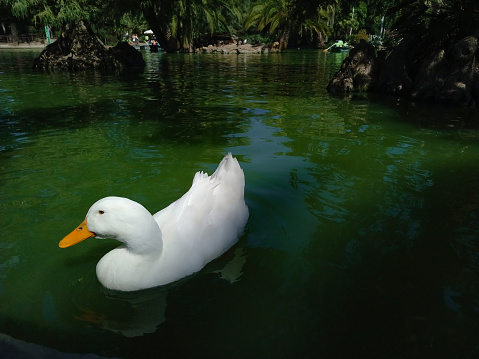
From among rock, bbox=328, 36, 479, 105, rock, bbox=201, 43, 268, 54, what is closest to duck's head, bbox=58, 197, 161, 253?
rock, bbox=328, 36, 479, 105

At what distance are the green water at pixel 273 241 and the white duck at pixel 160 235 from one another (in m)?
0.16

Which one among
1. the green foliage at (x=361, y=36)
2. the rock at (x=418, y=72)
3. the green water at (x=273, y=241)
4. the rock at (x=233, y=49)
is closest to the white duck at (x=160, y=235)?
the green water at (x=273, y=241)

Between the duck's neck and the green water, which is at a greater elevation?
the duck's neck

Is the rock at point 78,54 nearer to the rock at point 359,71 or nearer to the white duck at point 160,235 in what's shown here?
the rock at point 359,71

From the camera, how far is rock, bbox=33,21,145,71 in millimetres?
19750

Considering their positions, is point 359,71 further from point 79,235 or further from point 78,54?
point 78,54

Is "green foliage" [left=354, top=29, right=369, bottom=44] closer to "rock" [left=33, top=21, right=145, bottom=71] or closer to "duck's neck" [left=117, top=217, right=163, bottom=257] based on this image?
"rock" [left=33, top=21, right=145, bottom=71]

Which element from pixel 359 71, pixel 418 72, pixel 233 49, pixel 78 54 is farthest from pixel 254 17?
pixel 418 72

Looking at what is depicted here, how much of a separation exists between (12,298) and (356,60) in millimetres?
12066

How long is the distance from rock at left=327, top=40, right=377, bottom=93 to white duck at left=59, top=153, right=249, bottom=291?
32.9 ft

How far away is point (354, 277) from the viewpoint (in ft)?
10.2

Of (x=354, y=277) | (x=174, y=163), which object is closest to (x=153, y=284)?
(x=354, y=277)

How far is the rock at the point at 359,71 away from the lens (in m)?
12.4

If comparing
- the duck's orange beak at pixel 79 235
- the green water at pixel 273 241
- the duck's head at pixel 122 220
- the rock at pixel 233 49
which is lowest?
the green water at pixel 273 241
